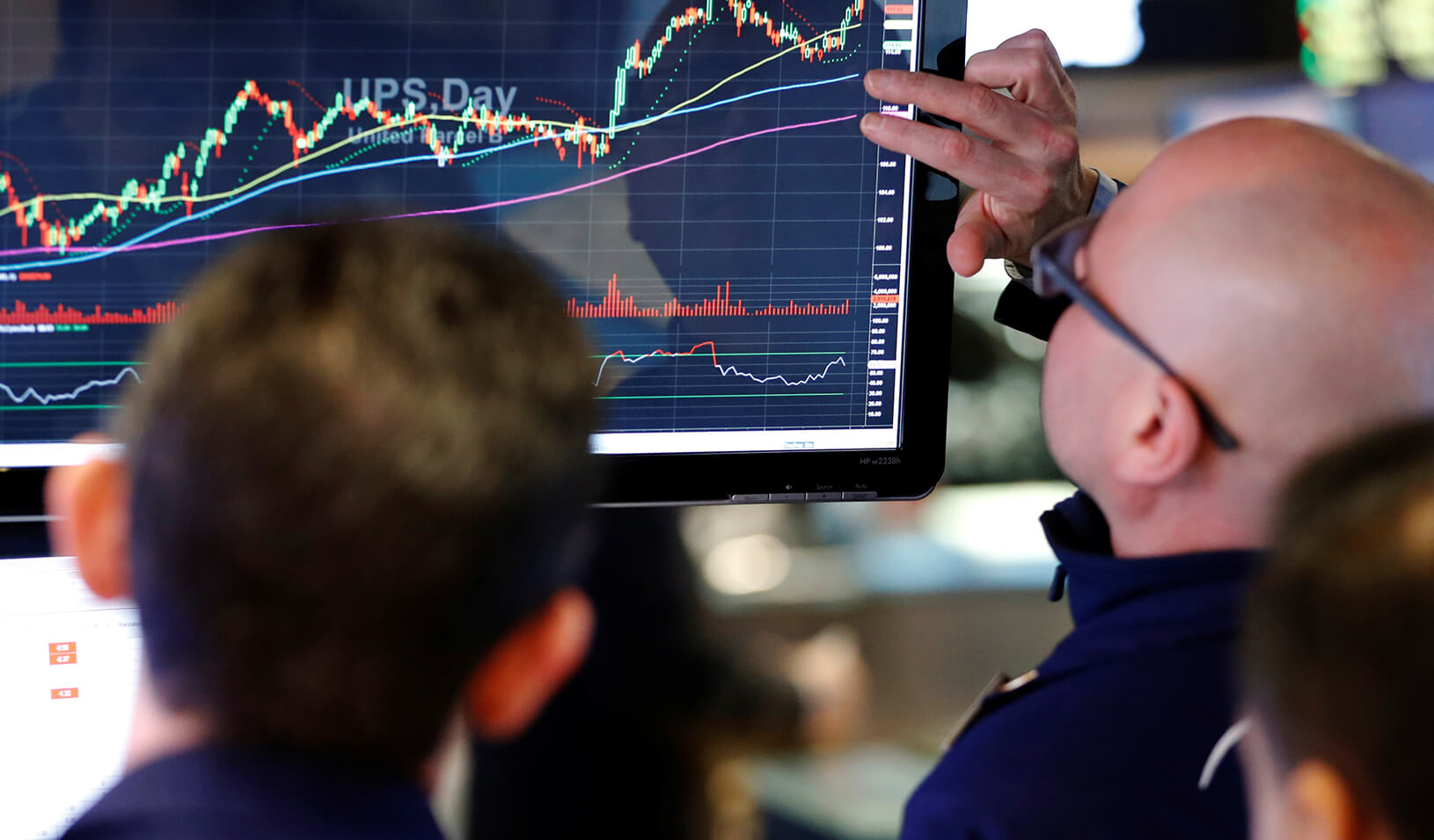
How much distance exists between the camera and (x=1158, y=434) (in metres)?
0.76

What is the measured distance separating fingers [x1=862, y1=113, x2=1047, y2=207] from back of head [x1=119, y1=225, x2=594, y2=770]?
454 millimetres

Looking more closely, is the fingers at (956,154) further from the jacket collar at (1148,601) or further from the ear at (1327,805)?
the ear at (1327,805)

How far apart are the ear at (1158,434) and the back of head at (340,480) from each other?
409 mm

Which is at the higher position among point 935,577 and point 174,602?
point 174,602

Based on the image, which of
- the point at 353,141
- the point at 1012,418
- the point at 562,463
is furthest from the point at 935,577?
the point at 562,463

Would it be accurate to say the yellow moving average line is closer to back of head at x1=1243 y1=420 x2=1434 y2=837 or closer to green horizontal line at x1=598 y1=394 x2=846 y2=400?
green horizontal line at x1=598 y1=394 x2=846 y2=400

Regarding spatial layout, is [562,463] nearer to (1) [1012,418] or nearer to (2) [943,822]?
(2) [943,822]

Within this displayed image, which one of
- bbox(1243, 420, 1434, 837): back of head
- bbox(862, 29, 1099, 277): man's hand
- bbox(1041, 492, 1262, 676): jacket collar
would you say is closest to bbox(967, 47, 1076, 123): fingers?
bbox(862, 29, 1099, 277): man's hand

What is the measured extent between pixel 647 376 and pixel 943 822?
0.36m

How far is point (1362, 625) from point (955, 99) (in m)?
0.55

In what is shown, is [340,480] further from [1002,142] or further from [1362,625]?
[1002,142]

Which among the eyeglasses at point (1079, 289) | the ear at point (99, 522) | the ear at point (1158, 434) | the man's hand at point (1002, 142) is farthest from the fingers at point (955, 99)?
the ear at point (99, 522)

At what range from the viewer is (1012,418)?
1838 millimetres

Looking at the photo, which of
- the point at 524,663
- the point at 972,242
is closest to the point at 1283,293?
the point at 972,242
